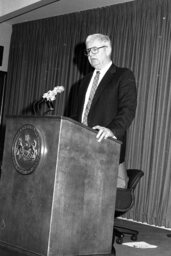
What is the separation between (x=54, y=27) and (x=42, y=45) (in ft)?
1.30

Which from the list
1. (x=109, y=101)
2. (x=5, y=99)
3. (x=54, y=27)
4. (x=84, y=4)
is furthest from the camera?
(x=5, y=99)

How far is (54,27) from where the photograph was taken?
25.1 feet

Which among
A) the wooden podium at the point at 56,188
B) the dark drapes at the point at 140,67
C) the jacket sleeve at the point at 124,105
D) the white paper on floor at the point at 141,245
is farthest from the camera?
the dark drapes at the point at 140,67

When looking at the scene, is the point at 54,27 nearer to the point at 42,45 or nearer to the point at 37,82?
the point at 42,45

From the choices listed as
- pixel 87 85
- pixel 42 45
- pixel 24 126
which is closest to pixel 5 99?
pixel 42 45

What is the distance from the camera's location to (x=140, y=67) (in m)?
6.03

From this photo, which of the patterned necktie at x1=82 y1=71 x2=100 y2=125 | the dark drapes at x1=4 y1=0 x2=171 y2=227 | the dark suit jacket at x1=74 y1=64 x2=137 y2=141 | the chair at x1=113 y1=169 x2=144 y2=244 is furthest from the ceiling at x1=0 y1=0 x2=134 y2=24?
the dark suit jacket at x1=74 y1=64 x2=137 y2=141

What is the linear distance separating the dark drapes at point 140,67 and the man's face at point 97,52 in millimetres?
2511

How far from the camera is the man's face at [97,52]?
10.4ft

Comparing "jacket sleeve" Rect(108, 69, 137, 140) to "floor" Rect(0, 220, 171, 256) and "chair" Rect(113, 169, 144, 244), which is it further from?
"floor" Rect(0, 220, 171, 256)

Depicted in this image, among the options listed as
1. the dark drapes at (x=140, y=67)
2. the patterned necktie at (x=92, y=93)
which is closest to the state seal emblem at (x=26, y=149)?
the patterned necktie at (x=92, y=93)

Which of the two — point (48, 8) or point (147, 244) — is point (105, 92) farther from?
point (48, 8)

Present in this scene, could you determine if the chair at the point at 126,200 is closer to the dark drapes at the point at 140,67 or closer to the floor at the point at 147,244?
the floor at the point at 147,244

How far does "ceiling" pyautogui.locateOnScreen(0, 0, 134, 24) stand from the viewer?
22.2 feet
